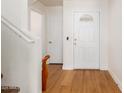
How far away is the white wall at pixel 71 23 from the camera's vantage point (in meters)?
7.31

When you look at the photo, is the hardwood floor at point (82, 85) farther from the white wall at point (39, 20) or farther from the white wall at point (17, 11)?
the white wall at point (39, 20)

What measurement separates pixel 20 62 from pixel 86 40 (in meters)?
4.30

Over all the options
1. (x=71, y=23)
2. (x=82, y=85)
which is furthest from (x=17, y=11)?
(x=71, y=23)

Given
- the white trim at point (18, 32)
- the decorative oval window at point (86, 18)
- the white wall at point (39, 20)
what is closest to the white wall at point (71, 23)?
the decorative oval window at point (86, 18)

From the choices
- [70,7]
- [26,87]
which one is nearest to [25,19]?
[26,87]

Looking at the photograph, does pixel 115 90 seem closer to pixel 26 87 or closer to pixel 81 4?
pixel 26 87

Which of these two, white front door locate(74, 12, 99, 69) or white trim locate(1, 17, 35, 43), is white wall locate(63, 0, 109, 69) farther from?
white trim locate(1, 17, 35, 43)

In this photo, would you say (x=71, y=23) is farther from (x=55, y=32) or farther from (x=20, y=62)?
(x=20, y=62)

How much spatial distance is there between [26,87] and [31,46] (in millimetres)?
769

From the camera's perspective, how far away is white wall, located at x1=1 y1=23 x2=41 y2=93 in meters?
3.60

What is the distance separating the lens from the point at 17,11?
12.3 ft

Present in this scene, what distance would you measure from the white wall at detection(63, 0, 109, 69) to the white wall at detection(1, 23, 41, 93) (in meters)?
3.89

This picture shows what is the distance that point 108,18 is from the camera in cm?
720

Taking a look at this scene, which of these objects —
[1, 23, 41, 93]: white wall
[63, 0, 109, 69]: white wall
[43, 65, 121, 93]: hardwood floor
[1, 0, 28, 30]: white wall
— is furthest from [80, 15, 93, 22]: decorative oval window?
[1, 23, 41, 93]: white wall
